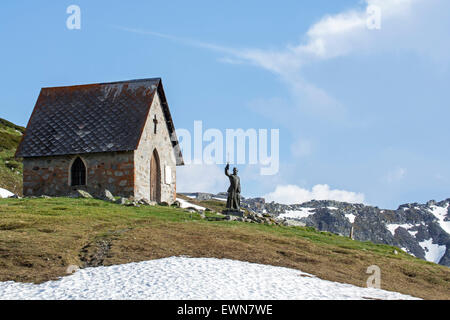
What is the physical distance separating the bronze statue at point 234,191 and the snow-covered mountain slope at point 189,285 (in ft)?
48.4

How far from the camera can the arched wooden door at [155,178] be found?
120 ft

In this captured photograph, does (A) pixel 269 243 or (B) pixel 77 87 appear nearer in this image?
(A) pixel 269 243

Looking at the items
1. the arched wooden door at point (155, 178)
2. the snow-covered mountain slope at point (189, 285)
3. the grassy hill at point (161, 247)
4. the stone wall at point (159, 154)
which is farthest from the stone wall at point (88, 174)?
the snow-covered mountain slope at point (189, 285)

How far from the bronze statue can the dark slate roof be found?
642cm

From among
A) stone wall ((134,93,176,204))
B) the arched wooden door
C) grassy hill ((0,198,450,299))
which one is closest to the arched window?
stone wall ((134,93,176,204))

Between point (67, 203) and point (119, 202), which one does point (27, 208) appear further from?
point (119, 202)

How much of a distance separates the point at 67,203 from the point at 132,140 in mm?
6982

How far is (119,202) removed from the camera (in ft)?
96.5

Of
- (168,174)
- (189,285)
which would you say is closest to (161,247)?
(189,285)

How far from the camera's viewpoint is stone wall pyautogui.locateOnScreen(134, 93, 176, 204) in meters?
33.9

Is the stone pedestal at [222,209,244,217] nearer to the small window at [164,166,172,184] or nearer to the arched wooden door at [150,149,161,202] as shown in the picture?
the arched wooden door at [150,149,161,202]

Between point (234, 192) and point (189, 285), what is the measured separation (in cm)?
1749

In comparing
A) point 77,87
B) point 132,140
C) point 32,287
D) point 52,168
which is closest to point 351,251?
point 32,287

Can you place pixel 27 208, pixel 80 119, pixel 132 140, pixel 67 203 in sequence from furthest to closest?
pixel 80 119, pixel 132 140, pixel 67 203, pixel 27 208
